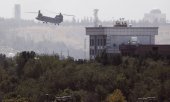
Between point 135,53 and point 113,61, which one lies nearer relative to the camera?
point 113,61

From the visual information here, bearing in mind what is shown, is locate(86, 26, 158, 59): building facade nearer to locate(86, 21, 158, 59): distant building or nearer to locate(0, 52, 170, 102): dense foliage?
locate(86, 21, 158, 59): distant building

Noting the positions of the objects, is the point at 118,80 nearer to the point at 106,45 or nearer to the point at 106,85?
the point at 106,85

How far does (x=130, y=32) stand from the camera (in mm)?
131625

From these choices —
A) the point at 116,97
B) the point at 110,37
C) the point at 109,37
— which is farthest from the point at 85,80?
the point at 110,37

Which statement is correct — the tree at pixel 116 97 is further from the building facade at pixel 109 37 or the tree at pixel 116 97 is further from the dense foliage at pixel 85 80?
the building facade at pixel 109 37

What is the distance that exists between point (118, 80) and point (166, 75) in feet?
15.5

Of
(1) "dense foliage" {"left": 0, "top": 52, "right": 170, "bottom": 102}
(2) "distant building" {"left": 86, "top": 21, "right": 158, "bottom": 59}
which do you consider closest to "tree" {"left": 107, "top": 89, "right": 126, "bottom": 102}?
(1) "dense foliage" {"left": 0, "top": 52, "right": 170, "bottom": 102}

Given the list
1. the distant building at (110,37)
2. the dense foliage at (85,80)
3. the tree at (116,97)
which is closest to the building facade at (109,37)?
the distant building at (110,37)

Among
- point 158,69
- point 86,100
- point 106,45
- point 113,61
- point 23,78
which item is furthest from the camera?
point 106,45

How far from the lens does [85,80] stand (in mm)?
Answer: 70125

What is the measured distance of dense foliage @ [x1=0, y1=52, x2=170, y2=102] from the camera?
2462 inches

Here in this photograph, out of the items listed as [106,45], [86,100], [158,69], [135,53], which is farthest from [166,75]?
[106,45]

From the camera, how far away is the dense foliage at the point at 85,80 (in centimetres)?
6253

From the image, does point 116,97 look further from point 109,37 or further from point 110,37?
point 110,37
